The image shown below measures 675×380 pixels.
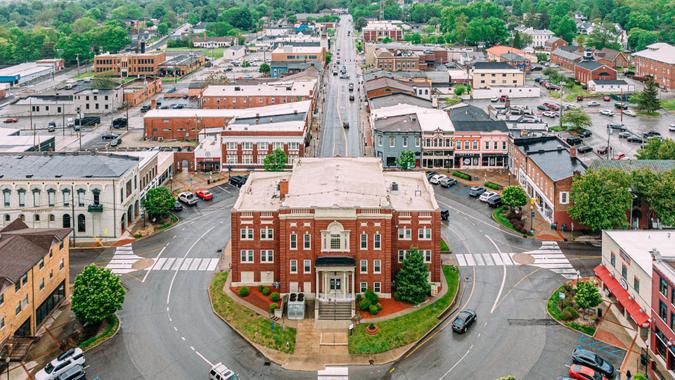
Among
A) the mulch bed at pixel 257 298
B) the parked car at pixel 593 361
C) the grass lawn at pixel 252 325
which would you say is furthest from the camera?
the mulch bed at pixel 257 298

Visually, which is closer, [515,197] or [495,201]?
[515,197]

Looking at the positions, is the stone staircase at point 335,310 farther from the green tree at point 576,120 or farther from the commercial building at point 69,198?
the green tree at point 576,120

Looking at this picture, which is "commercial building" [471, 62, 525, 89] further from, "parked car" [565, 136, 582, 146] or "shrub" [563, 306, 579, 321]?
Result: "shrub" [563, 306, 579, 321]

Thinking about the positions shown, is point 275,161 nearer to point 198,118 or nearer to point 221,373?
point 198,118

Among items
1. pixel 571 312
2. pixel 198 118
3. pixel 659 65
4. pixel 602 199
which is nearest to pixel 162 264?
pixel 571 312

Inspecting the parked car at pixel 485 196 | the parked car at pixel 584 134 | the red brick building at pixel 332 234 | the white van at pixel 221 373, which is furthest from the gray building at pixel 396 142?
the white van at pixel 221 373
